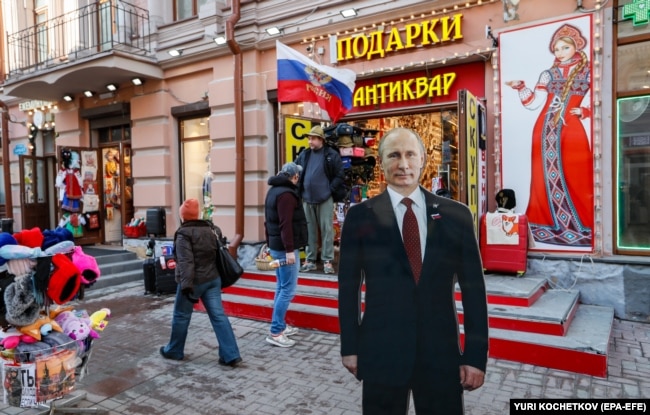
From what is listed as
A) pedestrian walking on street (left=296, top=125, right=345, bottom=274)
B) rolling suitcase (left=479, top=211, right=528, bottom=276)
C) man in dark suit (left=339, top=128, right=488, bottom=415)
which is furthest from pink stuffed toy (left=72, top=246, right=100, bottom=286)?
rolling suitcase (left=479, top=211, right=528, bottom=276)

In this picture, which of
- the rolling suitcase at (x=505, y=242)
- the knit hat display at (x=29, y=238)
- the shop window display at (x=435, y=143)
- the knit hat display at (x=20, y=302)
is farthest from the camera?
the shop window display at (x=435, y=143)

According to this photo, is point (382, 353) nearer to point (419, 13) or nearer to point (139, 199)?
point (419, 13)

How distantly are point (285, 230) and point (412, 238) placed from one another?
9.42 ft

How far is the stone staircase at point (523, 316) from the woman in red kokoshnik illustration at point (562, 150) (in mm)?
808

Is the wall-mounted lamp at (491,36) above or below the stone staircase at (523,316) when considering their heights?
above

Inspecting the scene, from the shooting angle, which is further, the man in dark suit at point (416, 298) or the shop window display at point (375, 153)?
the shop window display at point (375, 153)

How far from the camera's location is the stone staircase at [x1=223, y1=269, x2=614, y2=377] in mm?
4312

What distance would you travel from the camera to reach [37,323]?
3342mm

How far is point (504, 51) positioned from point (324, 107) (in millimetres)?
2771

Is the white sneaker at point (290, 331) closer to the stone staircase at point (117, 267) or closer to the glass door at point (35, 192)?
the stone staircase at point (117, 267)

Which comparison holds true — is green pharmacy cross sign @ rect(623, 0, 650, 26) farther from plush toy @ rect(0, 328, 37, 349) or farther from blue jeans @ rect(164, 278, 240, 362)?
plush toy @ rect(0, 328, 37, 349)

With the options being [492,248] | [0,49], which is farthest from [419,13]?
[0,49]

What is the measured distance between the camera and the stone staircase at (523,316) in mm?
4312

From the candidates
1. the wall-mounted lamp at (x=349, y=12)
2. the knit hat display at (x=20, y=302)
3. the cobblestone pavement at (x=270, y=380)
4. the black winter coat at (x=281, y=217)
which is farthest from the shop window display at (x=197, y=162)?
the knit hat display at (x=20, y=302)
